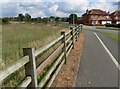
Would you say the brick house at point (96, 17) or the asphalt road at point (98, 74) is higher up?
the brick house at point (96, 17)

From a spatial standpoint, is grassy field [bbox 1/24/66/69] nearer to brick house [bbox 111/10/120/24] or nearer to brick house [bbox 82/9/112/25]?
brick house [bbox 82/9/112/25]

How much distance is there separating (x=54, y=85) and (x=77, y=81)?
80 centimetres

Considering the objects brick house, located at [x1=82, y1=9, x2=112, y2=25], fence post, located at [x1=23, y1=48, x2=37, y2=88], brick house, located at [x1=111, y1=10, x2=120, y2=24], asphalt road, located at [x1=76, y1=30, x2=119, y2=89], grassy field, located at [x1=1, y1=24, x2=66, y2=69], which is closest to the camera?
fence post, located at [x1=23, y1=48, x2=37, y2=88]

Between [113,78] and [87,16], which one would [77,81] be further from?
[87,16]

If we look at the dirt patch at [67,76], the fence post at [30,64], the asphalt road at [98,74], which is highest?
the fence post at [30,64]

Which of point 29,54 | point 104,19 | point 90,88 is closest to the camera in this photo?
point 29,54

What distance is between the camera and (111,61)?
367 inches

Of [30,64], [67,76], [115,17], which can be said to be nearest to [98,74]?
[67,76]

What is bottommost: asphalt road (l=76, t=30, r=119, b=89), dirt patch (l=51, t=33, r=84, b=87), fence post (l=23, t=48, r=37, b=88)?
asphalt road (l=76, t=30, r=119, b=89)

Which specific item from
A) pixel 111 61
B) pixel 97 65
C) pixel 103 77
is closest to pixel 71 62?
pixel 97 65

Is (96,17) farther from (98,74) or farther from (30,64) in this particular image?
(30,64)

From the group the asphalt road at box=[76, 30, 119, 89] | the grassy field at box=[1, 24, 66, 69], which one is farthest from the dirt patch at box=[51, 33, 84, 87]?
the grassy field at box=[1, 24, 66, 69]

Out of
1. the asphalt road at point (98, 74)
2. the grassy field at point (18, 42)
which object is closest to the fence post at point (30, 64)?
the asphalt road at point (98, 74)

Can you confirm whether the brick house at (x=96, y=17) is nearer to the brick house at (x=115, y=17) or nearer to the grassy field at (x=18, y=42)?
the brick house at (x=115, y=17)
